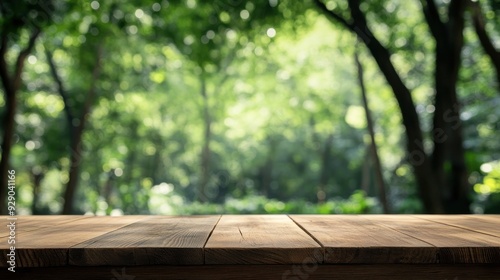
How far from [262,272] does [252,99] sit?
19.4 metres

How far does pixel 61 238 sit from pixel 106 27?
6.66 metres

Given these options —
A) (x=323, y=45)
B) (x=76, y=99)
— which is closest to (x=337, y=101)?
(x=323, y=45)

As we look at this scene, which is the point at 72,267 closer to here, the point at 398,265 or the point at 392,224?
the point at 398,265

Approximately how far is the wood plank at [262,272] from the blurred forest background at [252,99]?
15.8 ft

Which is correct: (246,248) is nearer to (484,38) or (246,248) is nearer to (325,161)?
(484,38)

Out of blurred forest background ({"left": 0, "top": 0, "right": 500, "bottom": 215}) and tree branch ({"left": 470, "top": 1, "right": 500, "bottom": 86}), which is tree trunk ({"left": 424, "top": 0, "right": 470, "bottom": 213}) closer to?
blurred forest background ({"left": 0, "top": 0, "right": 500, "bottom": 215})

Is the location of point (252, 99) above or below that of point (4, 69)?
above

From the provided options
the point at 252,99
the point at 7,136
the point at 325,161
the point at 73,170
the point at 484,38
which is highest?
the point at 252,99

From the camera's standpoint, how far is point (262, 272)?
160 cm

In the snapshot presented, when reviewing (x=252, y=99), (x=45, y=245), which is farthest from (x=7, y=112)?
(x=252, y=99)

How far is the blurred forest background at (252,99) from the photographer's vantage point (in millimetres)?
7129

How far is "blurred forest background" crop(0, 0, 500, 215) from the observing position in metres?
7.13

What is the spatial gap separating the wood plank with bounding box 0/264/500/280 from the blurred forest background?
4809 millimetres

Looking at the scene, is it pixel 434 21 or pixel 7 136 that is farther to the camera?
pixel 7 136
